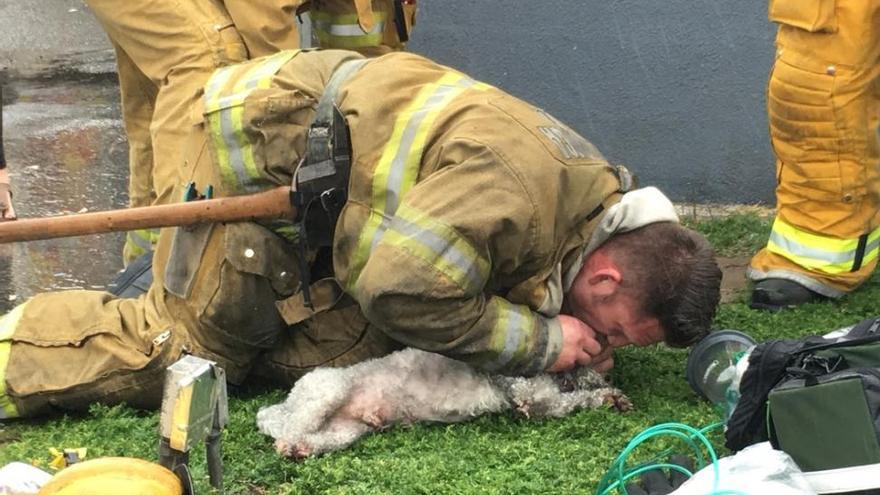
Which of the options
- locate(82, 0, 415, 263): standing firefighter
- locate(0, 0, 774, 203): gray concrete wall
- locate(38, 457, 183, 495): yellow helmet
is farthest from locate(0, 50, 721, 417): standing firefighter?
locate(0, 0, 774, 203): gray concrete wall

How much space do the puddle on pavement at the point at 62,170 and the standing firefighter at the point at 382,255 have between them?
1325mm

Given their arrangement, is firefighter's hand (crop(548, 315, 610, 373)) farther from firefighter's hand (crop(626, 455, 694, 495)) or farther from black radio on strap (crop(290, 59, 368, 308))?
black radio on strap (crop(290, 59, 368, 308))

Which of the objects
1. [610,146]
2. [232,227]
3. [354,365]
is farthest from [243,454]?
[610,146]

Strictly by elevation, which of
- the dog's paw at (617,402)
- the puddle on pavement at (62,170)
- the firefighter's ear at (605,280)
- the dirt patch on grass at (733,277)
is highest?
the firefighter's ear at (605,280)

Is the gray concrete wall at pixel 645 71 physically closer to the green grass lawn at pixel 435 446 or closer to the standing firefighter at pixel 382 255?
the green grass lawn at pixel 435 446

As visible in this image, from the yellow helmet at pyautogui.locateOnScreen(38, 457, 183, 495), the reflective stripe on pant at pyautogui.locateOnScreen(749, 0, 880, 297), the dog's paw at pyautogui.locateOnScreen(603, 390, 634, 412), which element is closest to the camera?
the yellow helmet at pyautogui.locateOnScreen(38, 457, 183, 495)

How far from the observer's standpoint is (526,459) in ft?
8.91

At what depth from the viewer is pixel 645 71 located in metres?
5.07

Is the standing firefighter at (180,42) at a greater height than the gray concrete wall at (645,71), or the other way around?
the standing firefighter at (180,42)

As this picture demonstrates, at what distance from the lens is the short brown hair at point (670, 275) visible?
294 centimetres

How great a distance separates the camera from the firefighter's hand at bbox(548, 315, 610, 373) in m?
2.99

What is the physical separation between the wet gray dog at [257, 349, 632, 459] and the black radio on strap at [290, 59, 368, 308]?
388 mm

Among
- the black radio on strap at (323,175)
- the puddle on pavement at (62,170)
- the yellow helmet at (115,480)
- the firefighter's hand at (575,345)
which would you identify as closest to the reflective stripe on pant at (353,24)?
the black radio on strap at (323,175)

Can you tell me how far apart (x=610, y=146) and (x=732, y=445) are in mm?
2855
